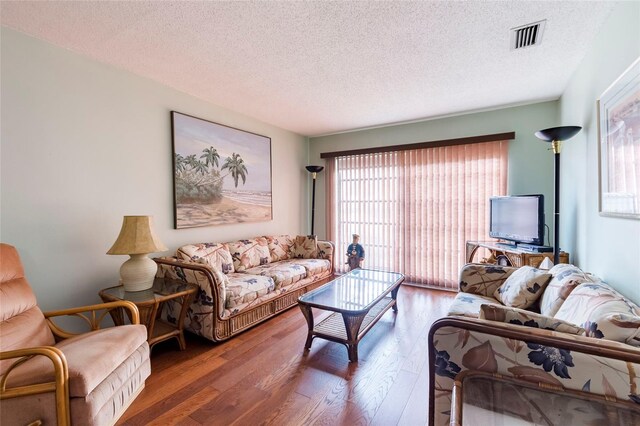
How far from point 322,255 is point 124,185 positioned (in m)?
2.51

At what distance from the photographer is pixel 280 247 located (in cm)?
397

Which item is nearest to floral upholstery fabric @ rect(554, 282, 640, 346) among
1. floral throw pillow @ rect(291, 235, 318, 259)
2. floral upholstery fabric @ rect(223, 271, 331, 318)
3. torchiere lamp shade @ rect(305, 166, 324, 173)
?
floral upholstery fabric @ rect(223, 271, 331, 318)

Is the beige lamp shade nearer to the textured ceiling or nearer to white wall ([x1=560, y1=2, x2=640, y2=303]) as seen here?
the textured ceiling

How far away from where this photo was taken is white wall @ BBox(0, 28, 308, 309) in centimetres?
194

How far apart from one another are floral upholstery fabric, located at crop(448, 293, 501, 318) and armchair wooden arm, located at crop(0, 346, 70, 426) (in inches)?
85.3

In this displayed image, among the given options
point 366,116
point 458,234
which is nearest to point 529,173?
point 458,234

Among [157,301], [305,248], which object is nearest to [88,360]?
[157,301]

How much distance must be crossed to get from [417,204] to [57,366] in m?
3.95

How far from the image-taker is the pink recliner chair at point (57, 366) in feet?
3.79

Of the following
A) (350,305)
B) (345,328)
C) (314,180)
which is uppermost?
(314,180)

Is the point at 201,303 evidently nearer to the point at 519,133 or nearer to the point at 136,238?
the point at 136,238

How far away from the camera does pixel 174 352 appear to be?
90.1 inches

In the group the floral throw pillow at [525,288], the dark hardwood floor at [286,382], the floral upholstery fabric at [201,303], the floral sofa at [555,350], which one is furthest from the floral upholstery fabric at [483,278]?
the floral upholstery fabric at [201,303]

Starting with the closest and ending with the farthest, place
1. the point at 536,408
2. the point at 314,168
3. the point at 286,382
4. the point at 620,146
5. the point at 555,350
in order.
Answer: the point at 536,408, the point at 555,350, the point at 620,146, the point at 286,382, the point at 314,168
